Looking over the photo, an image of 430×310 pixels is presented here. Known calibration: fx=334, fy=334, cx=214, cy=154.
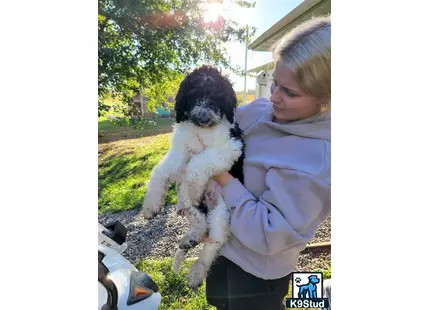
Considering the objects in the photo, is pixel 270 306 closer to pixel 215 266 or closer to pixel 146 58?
pixel 215 266

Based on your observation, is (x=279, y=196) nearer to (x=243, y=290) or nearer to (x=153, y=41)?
(x=243, y=290)

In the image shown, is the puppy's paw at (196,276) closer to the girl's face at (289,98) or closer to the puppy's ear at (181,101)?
the puppy's ear at (181,101)

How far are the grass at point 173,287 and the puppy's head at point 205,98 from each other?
0.74m

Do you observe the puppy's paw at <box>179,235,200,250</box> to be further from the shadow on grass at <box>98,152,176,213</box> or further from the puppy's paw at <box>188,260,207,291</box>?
the shadow on grass at <box>98,152,176,213</box>

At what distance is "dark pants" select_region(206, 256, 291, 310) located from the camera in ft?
4.78

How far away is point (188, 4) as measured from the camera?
1.70 meters

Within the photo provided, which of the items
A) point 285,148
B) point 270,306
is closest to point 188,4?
point 285,148

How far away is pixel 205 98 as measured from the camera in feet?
5.22

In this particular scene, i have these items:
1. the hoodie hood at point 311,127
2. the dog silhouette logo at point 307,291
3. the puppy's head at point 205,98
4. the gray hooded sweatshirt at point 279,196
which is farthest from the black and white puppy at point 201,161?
the dog silhouette logo at point 307,291

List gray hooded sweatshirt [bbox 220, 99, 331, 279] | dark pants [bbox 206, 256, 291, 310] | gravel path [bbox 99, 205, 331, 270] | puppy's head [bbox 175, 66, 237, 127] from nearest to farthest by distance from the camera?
gray hooded sweatshirt [bbox 220, 99, 331, 279], dark pants [bbox 206, 256, 291, 310], puppy's head [bbox 175, 66, 237, 127], gravel path [bbox 99, 205, 331, 270]

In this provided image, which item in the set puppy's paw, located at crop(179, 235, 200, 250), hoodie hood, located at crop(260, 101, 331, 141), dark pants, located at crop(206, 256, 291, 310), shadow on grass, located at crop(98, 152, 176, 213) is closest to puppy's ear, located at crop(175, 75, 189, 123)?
shadow on grass, located at crop(98, 152, 176, 213)

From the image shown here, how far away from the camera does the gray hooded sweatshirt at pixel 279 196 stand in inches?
52.2

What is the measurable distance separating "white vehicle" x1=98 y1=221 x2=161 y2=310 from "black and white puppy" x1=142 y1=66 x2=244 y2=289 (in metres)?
0.17
